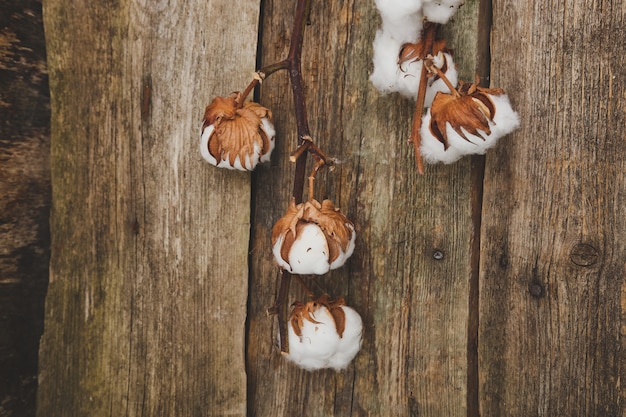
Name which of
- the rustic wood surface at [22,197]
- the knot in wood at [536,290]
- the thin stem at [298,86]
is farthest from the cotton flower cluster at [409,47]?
the rustic wood surface at [22,197]

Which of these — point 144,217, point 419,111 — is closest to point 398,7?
point 419,111

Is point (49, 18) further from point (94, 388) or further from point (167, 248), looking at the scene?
point (94, 388)

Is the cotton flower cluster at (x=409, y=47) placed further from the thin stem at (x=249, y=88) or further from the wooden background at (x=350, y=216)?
the thin stem at (x=249, y=88)

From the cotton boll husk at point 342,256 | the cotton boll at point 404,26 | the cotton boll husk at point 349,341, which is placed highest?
the cotton boll at point 404,26

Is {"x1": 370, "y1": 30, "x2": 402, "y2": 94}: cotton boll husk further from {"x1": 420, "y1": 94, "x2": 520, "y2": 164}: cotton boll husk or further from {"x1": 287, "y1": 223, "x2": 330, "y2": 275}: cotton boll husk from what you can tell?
{"x1": 287, "y1": 223, "x2": 330, "y2": 275}: cotton boll husk

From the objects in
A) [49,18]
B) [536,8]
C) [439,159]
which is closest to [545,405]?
[439,159]
